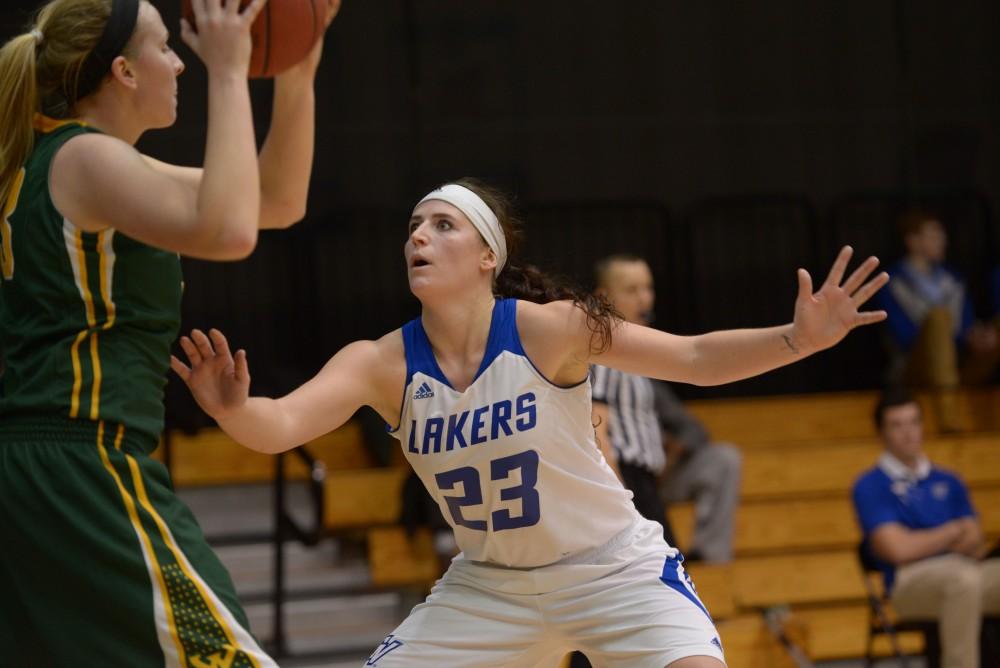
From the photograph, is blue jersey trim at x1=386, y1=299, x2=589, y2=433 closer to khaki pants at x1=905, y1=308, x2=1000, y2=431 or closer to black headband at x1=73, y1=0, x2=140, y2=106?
black headband at x1=73, y1=0, x2=140, y2=106

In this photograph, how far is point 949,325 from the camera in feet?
28.1

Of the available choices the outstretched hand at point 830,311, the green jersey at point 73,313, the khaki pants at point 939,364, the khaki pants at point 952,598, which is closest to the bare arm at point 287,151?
the green jersey at point 73,313

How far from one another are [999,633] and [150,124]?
499cm

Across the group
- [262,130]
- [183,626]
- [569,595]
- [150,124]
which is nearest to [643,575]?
[569,595]

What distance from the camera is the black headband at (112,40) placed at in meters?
2.55

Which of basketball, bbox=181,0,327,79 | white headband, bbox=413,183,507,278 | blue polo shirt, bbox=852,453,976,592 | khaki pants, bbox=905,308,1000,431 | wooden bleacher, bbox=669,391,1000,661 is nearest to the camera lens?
basketball, bbox=181,0,327,79

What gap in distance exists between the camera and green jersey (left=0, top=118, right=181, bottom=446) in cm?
246

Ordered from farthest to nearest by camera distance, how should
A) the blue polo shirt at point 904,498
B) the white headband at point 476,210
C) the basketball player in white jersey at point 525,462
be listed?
the blue polo shirt at point 904,498
the white headband at point 476,210
the basketball player in white jersey at point 525,462

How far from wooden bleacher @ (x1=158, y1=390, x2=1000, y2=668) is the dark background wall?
29.1 inches

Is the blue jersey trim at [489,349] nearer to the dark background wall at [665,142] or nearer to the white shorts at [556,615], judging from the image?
the white shorts at [556,615]

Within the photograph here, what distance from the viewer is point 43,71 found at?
8.55 ft

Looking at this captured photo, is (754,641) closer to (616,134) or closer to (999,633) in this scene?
(999,633)

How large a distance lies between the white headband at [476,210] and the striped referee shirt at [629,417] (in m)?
1.89

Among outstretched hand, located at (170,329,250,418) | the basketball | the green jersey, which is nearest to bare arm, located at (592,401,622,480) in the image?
outstretched hand, located at (170,329,250,418)
